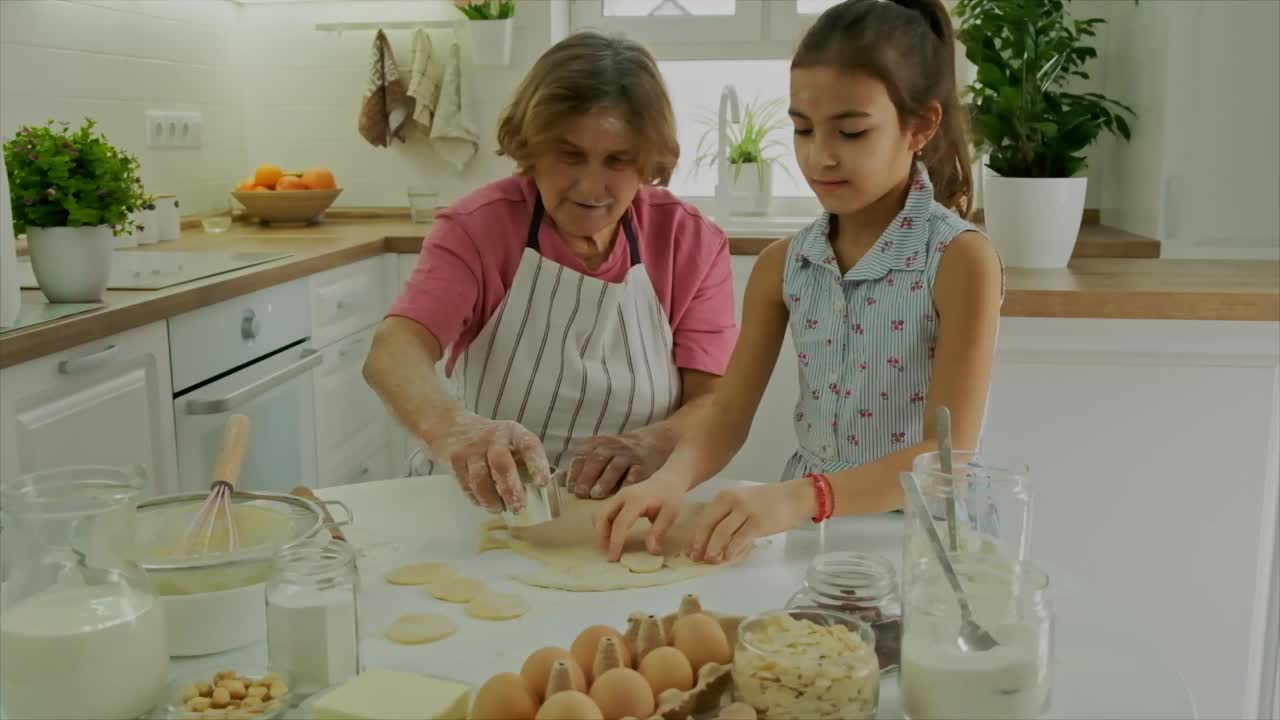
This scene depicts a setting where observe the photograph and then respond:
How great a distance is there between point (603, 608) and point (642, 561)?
4.5 inches

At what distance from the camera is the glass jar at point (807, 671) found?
738 millimetres

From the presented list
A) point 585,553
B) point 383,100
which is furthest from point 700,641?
point 383,100

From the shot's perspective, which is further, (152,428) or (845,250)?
(152,428)

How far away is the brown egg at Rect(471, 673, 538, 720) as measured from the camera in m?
0.74

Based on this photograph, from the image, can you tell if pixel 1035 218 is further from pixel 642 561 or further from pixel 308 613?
pixel 308 613

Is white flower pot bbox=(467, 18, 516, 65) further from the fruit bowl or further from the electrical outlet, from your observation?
the electrical outlet

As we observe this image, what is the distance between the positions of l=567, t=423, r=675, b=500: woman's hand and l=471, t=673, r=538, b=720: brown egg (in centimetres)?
59

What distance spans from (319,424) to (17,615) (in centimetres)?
199

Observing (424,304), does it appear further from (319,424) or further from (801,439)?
(319,424)

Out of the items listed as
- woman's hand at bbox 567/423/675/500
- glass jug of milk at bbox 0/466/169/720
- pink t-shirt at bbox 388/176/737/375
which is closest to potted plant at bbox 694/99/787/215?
pink t-shirt at bbox 388/176/737/375

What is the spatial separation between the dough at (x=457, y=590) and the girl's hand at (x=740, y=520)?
206 millimetres

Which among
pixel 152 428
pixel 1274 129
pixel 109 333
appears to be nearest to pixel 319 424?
pixel 152 428

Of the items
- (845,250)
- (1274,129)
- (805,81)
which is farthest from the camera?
(1274,129)

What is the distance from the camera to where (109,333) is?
6.05 feet
